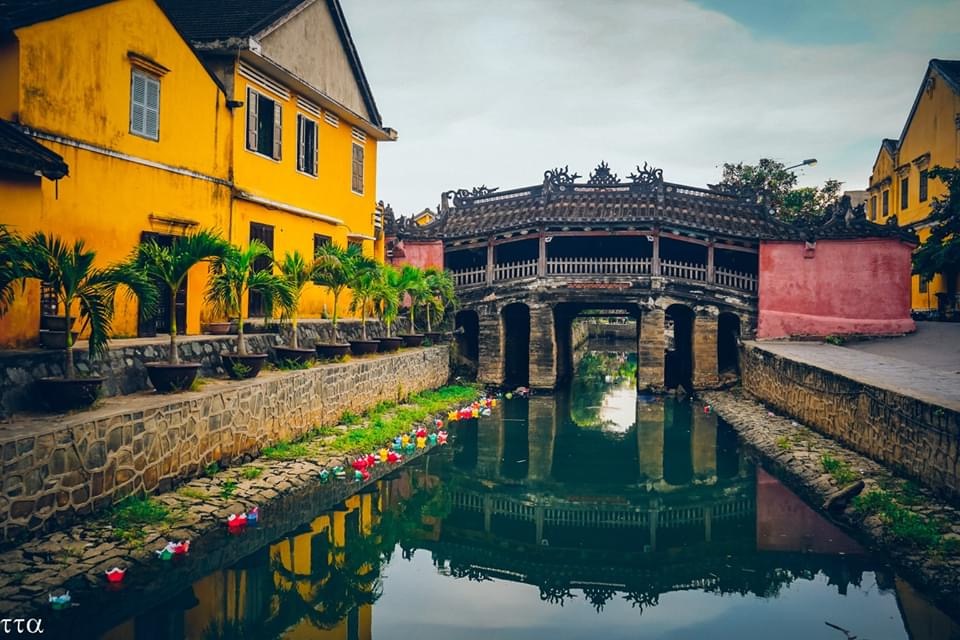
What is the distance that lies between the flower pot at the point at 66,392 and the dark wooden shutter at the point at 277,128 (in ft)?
→ 30.3

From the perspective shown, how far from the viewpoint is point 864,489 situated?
32.4 feet

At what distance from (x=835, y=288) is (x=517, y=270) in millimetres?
10043

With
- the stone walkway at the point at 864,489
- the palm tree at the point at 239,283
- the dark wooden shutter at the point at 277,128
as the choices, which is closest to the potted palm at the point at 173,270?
the palm tree at the point at 239,283

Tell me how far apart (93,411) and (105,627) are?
9.26 ft

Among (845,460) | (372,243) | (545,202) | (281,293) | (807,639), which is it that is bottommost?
(807,639)

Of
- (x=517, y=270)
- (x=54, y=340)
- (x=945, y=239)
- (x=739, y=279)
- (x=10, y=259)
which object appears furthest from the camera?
(x=517, y=270)

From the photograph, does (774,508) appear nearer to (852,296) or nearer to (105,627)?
(105,627)

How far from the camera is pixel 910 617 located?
6727mm

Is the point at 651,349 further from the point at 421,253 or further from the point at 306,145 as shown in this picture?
the point at 306,145

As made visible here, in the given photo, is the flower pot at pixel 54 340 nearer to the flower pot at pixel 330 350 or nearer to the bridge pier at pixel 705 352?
the flower pot at pixel 330 350

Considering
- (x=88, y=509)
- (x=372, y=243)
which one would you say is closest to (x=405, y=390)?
(x=372, y=243)

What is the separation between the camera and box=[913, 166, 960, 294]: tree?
20.4 m

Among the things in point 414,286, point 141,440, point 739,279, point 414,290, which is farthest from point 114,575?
point 739,279
